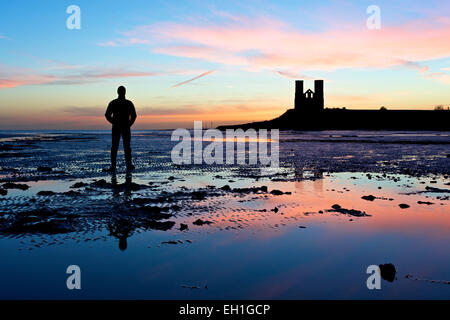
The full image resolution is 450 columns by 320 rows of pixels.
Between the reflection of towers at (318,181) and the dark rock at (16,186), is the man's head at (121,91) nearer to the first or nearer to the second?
the dark rock at (16,186)

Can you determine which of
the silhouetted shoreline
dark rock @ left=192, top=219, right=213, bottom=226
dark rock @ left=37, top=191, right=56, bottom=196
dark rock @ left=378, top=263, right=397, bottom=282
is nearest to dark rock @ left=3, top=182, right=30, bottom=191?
dark rock @ left=37, top=191, right=56, bottom=196

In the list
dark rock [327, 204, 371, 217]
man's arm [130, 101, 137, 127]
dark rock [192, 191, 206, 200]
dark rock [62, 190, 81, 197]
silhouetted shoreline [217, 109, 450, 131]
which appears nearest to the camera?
dark rock [327, 204, 371, 217]

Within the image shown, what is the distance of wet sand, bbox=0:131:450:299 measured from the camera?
10.7 feet

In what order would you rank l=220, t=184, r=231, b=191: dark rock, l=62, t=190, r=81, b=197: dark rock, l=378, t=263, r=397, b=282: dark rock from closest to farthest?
l=378, t=263, r=397, b=282: dark rock → l=62, t=190, r=81, b=197: dark rock → l=220, t=184, r=231, b=191: dark rock

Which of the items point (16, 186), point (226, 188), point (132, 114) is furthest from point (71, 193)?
point (132, 114)

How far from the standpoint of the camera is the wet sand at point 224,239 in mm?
3268

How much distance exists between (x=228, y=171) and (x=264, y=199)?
200 inches

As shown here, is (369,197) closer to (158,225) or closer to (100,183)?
(158,225)

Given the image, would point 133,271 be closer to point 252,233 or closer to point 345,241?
point 252,233

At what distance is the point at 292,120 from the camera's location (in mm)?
133250

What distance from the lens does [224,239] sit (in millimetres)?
4645

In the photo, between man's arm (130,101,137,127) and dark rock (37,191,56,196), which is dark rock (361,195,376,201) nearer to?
dark rock (37,191,56,196)

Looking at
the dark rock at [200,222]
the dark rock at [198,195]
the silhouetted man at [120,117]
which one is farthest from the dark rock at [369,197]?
the silhouetted man at [120,117]

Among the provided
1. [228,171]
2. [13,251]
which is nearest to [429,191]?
[228,171]
